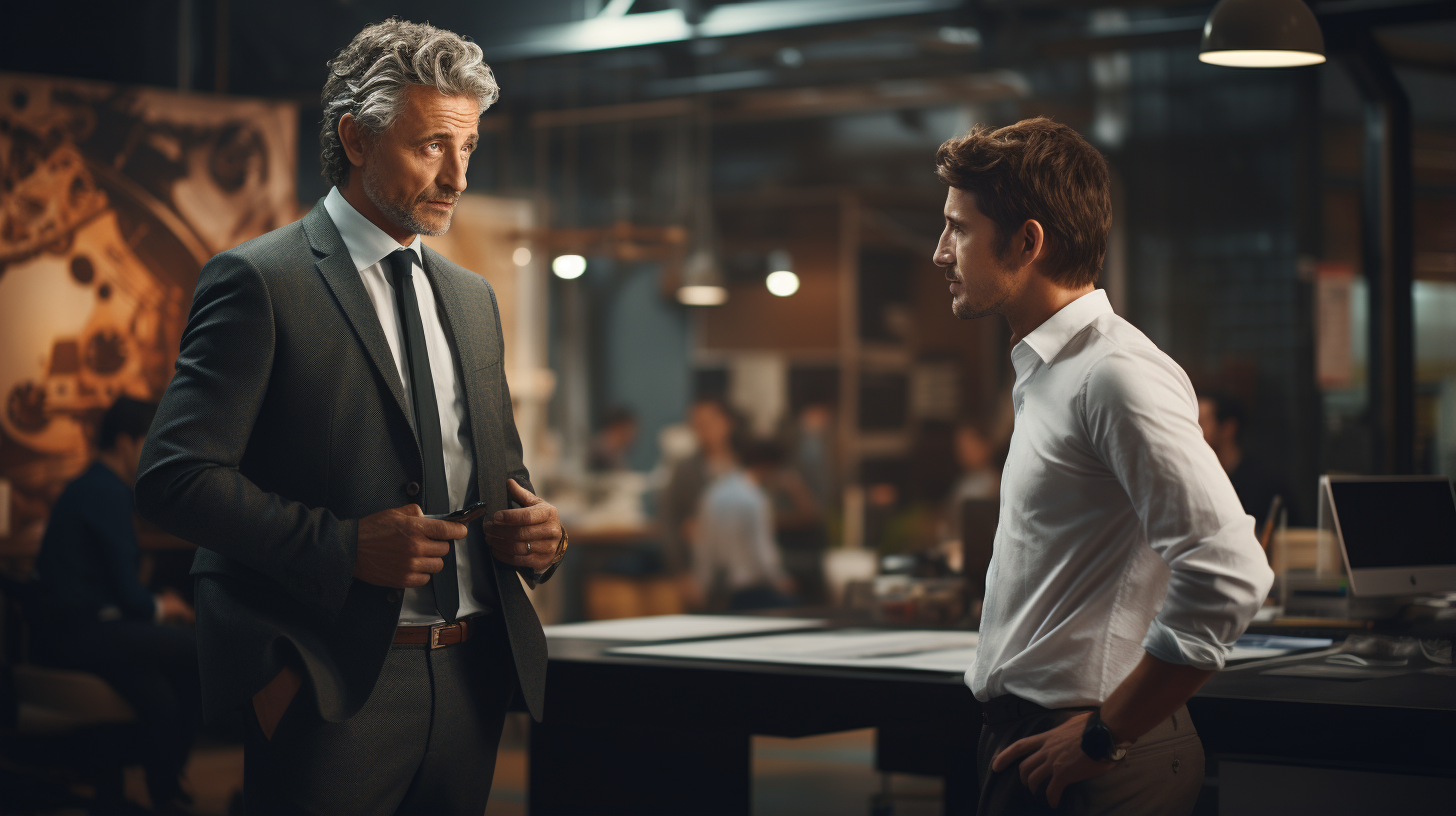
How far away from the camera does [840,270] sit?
402 inches

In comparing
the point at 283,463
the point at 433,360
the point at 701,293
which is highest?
the point at 701,293

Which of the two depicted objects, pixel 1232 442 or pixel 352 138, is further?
pixel 1232 442

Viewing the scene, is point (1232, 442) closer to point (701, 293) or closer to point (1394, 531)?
point (1394, 531)

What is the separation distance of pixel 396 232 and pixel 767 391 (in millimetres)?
8880

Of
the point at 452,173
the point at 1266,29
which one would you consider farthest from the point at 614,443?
the point at 452,173

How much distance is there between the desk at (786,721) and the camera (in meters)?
1.95

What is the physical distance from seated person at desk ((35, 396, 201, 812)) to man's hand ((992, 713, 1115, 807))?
3652mm

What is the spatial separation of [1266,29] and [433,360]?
236cm

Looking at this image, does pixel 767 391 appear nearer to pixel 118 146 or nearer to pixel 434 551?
pixel 118 146

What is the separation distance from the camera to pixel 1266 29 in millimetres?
3209

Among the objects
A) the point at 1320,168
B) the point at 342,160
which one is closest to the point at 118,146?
the point at 342,160

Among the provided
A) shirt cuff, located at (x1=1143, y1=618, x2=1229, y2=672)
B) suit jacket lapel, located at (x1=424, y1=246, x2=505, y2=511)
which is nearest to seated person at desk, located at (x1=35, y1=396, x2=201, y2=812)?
suit jacket lapel, located at (x1=424, y1=246, x2=505, y2=511)

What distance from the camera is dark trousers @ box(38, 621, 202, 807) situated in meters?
4.51

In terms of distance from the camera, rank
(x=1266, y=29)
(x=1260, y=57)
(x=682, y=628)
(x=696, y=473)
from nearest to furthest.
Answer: (x=682, y=628)
(x=1266, y=29)
(x=1260, y=57)
(x=696, y=473)
